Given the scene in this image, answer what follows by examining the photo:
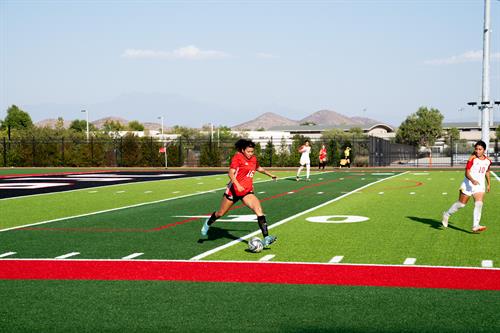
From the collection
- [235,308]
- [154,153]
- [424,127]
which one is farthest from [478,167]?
[424,127]

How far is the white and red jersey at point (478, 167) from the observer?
11961mm

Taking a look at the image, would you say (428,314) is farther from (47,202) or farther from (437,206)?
(47,202)

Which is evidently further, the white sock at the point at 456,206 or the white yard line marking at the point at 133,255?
the white sock at the point at 456,206

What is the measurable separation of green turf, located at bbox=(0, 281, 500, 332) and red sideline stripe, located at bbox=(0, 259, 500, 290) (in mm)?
315

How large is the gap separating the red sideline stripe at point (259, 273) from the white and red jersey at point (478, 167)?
11.8ft

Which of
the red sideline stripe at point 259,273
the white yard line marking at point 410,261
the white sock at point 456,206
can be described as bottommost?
the white yard line marking at point 410,261

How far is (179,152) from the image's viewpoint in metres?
53.0

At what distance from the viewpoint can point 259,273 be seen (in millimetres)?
8688

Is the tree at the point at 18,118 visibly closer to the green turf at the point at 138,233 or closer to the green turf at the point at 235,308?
the green turf at the point at 138,233

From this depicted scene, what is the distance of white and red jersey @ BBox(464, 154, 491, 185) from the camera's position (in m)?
12.0

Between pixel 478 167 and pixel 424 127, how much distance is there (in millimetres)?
118983

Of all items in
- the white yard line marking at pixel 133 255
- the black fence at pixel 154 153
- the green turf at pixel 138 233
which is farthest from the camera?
the black fence at pixel 154 153

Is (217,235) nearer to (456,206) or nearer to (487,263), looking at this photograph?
(456,206)

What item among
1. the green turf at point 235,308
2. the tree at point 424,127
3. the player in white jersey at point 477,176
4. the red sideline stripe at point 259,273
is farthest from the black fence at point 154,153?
the tree at point 424,127
